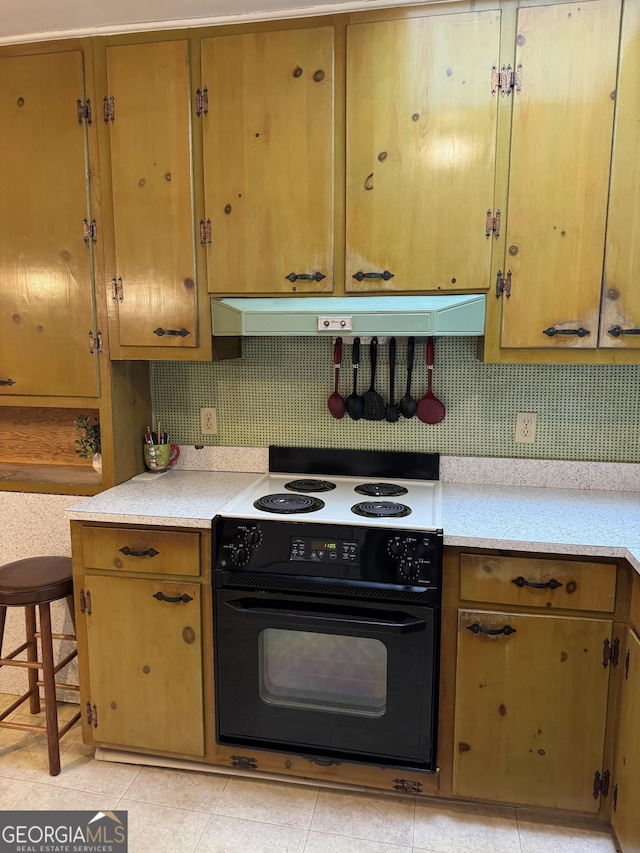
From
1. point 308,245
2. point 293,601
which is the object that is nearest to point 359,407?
point 308,245

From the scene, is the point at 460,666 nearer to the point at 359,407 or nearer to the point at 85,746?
the point at 359,407

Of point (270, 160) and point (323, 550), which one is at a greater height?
point (270, 160)

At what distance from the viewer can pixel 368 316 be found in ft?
6.53

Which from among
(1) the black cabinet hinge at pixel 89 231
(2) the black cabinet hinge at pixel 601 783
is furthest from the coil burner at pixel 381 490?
(1) the black cabinet hinge at pixel 89 231

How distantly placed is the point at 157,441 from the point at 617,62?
6.83 ft

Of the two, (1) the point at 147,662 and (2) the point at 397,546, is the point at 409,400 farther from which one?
(1) the point at 147,662

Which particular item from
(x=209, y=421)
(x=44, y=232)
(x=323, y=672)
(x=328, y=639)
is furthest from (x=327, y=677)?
(x=44, y=232)

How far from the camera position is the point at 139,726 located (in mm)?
2176

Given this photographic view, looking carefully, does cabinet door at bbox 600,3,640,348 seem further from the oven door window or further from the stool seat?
the stool seat

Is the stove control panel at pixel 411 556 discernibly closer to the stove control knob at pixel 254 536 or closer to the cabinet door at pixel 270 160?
the stove control knob at pixel 254 536

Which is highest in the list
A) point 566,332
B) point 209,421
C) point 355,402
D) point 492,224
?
point 492,224

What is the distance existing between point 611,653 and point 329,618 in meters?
0.83

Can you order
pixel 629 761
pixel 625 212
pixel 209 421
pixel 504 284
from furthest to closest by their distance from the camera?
pixel 209 421 → pixel 504 284 → pixel 625 212 → pixel 629 761

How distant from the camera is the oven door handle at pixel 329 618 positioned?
6.19ft
